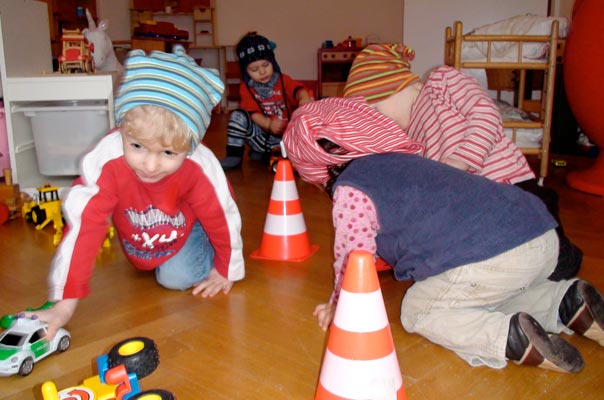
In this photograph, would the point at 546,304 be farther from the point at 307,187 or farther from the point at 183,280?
the point at 307,187

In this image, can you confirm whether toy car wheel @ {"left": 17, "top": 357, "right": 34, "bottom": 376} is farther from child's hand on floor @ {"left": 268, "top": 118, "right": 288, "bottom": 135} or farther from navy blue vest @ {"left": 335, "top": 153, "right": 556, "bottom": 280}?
child's hand on floor @ {"left": 268, "top": 118, "right": 288, "bottom": 135}

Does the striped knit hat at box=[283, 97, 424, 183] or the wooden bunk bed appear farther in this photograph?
the wooden bunk bed

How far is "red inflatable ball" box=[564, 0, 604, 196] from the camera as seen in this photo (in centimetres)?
216

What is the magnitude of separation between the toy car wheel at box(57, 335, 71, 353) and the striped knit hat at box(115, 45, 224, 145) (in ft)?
1.40

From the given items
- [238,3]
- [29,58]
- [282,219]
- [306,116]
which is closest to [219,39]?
[238,3]

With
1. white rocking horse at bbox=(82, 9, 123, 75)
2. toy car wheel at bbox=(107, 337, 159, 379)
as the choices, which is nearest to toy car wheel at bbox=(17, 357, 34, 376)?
toy car wheel at bbox=(107, 337, 159, 379)

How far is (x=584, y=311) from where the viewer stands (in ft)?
3.27

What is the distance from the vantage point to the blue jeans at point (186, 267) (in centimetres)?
131

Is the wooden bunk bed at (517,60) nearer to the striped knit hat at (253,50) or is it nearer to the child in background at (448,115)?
the striped knit hat at (253,50)

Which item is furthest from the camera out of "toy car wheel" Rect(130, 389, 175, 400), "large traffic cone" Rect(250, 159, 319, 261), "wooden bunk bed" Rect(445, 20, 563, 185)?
"wooden bunk bed" Rect(445, 20, 563, 185)

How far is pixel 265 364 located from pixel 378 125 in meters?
0.48

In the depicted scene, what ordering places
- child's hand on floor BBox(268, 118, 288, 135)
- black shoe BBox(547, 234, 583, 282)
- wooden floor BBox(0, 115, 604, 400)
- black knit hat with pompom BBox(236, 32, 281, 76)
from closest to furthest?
1. wooden floor BBox(0, 115, 604, 400)
2. black shoe BBox(547, 234, 583, 282)
3. black knit hat with pompom BBox(236, 32, 281, 76)
4. child's hand on floor BBox(268, 118, 288, 135)

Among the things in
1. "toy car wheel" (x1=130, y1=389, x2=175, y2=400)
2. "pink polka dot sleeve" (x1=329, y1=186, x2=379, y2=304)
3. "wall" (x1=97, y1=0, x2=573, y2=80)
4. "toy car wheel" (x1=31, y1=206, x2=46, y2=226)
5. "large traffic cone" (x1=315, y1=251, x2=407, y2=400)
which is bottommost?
"toy car wheel" (x1=31, y1=206, x2=46, y2=226)

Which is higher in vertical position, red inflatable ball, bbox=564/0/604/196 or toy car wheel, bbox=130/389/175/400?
red inflatable ball, bbox=564/0/604/196
